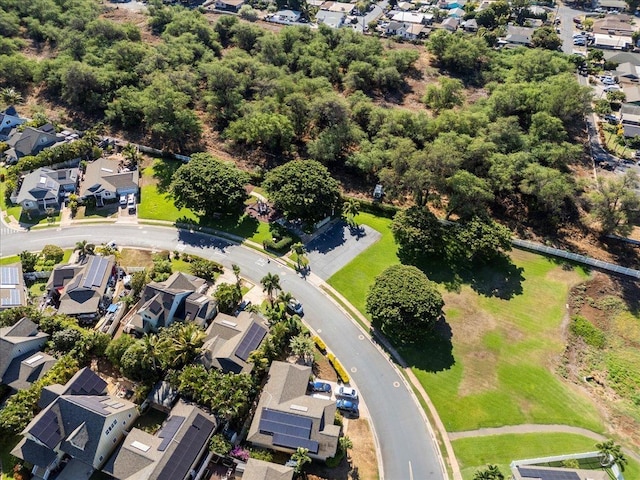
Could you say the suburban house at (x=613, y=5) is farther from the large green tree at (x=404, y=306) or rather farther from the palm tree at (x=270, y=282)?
the palm tree at (x=270, y=282)

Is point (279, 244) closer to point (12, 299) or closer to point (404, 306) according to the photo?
point (404, 306)

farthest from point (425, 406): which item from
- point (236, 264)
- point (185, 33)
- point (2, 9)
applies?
point (2, 9)

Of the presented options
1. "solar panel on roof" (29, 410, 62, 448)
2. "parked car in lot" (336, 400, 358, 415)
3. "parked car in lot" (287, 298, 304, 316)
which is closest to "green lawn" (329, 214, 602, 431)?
"parked car in lot" (287, 298, 304, 316)

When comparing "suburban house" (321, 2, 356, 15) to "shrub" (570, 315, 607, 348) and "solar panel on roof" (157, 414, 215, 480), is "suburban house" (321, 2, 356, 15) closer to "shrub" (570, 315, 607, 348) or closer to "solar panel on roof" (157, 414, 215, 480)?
"shrub" (570, 315, 607, 348)

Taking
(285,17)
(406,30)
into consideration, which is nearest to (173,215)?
(285,17)

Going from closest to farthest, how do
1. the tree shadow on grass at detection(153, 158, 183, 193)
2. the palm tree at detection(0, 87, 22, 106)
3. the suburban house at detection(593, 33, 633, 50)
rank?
the tree shadow on grass at detection(153, 158, 183, 193) → the palm tree at detection(0, 87, 22, 106) → the suburban house at detection(593, 33, 633, 50)

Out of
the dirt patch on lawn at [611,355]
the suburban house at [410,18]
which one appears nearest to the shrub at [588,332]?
the dirt patch on lawn at [611,355]

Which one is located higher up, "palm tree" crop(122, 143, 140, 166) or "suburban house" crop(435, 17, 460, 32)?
"suburban house" crop(435, 17, 460, 32)

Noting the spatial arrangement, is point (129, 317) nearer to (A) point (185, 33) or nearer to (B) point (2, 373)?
(B) point (2, 373)
